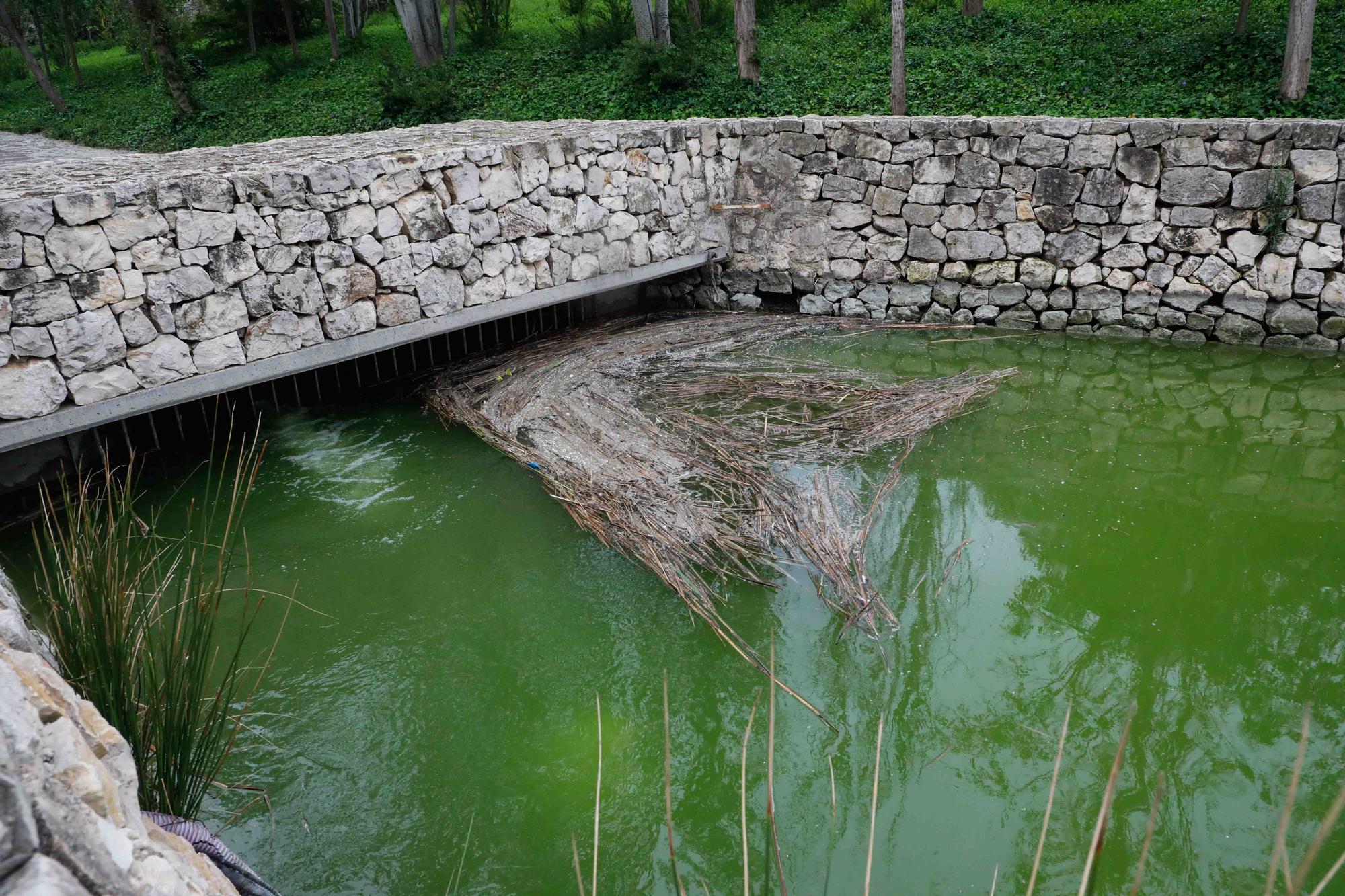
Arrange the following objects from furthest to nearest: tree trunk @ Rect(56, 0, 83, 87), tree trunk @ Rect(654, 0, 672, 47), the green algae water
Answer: tree trunk @ Rect(56, 0, 83, 87), tree trunk @ Rect(654, 0, 672, 47), the green algae water

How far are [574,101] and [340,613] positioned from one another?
410 inches

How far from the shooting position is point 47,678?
1551 millimetres

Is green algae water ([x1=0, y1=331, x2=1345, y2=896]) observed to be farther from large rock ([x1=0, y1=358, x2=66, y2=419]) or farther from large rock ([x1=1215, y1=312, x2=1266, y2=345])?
large rock ([x1=1215, y1=312, x2=1266, y2=345])

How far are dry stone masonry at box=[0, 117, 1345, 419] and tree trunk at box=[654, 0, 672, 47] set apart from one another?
19.7 ft

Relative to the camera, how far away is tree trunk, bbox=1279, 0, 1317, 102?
8.23 meters

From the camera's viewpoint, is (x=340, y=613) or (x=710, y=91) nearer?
(x=340, y=613)

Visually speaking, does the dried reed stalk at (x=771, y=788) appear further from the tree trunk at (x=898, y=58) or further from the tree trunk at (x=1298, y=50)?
the tree trunk at (x=1298, y=50)

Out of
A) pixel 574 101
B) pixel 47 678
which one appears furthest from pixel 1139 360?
pixel 574 101

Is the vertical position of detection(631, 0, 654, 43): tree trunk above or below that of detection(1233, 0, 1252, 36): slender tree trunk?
above

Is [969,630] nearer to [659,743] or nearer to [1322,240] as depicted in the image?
[659,743]

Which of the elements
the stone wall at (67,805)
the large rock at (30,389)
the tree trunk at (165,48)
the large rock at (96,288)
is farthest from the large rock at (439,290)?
the tree trunk at (165,48)

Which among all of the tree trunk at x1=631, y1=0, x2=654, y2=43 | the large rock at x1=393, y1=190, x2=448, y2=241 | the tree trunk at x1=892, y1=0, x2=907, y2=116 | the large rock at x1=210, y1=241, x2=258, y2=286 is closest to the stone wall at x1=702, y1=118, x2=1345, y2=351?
the tree trunk at x1=892, y1=0, x2=907, y2=116

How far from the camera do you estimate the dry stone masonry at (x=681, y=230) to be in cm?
467

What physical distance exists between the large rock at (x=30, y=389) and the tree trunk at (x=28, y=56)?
53.5 feet
